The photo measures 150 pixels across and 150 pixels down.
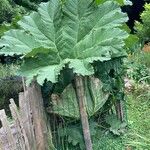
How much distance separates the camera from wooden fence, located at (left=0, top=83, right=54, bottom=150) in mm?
4352

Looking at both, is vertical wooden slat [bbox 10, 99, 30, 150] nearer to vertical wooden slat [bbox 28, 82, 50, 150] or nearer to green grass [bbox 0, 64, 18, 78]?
vertical wooden slat [bbox 28, 82, 50, 150]

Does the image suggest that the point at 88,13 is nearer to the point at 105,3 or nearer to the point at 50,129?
the point at 105,3

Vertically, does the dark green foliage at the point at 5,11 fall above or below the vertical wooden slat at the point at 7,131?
above

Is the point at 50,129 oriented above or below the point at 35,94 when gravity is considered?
below

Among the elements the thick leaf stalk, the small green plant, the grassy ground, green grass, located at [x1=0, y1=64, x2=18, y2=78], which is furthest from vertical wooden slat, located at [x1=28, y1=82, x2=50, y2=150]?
the small green plant

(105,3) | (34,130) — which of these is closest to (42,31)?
(105,3)

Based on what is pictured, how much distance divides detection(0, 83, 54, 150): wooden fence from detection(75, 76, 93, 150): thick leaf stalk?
0.37m

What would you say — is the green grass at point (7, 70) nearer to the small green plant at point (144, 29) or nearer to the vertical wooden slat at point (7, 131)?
the small green plant at point (144, 29)

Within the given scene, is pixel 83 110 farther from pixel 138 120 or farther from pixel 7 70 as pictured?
pixel 7 70

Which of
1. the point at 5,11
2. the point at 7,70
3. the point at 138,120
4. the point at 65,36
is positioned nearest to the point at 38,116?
the point at 65,36

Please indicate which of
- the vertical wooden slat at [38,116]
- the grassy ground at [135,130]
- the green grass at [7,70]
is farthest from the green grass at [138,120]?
the green grass at [7,70]

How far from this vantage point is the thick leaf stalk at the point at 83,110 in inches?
191

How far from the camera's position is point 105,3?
192 inches

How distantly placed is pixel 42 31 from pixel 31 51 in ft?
1.29
